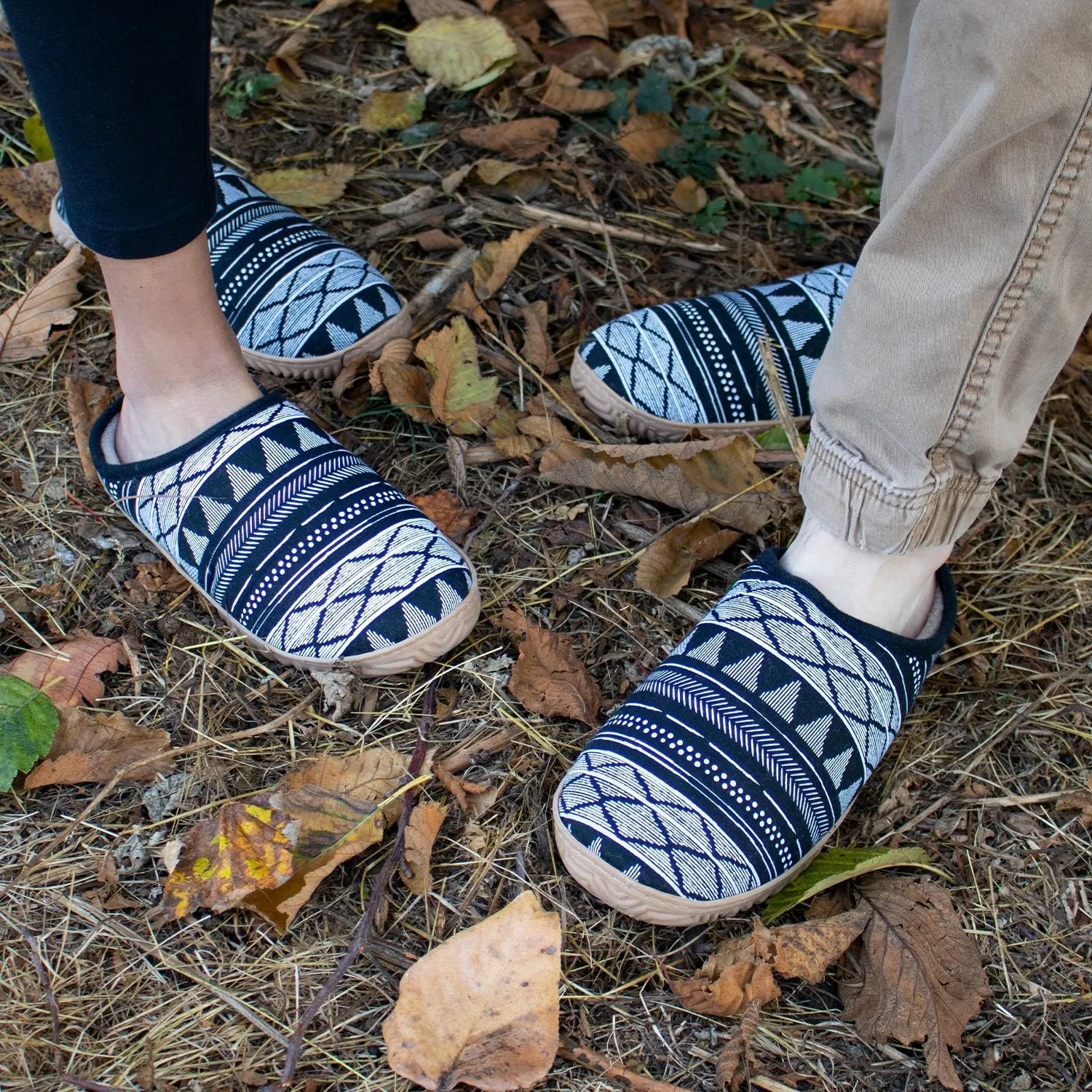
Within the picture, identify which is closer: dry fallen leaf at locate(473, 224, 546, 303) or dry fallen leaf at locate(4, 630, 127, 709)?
dry fallen leaf at locate(4, 630, 127, 709)

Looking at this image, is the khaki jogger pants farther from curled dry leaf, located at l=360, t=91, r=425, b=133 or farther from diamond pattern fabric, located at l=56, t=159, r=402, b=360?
curled dry leaf, located at l=360, t=91, r=425, b=133

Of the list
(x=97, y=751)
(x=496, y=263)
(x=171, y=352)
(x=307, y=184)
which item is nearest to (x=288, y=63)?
(x=307, y=184)

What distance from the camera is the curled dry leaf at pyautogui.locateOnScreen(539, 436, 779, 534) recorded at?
4.49 ft

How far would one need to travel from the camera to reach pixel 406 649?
1162 millimetres

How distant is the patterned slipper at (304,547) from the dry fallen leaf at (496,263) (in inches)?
18.9

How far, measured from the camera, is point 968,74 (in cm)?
83

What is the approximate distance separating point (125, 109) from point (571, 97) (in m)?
1.08

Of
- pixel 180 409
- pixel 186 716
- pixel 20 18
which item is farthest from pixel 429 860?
pixel 20 18

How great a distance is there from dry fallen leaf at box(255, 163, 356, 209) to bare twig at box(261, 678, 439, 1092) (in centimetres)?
90

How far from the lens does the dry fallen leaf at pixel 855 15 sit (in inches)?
84.6

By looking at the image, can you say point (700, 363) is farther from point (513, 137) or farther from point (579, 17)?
Answer: point (579, 17)

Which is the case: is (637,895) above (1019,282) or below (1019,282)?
below

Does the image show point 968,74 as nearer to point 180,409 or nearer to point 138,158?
point 138,158

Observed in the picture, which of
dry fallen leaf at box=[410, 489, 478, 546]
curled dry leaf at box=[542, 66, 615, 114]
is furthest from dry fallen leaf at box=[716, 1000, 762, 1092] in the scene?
curled dry leaf at box=[542, 66, 615, 114]
